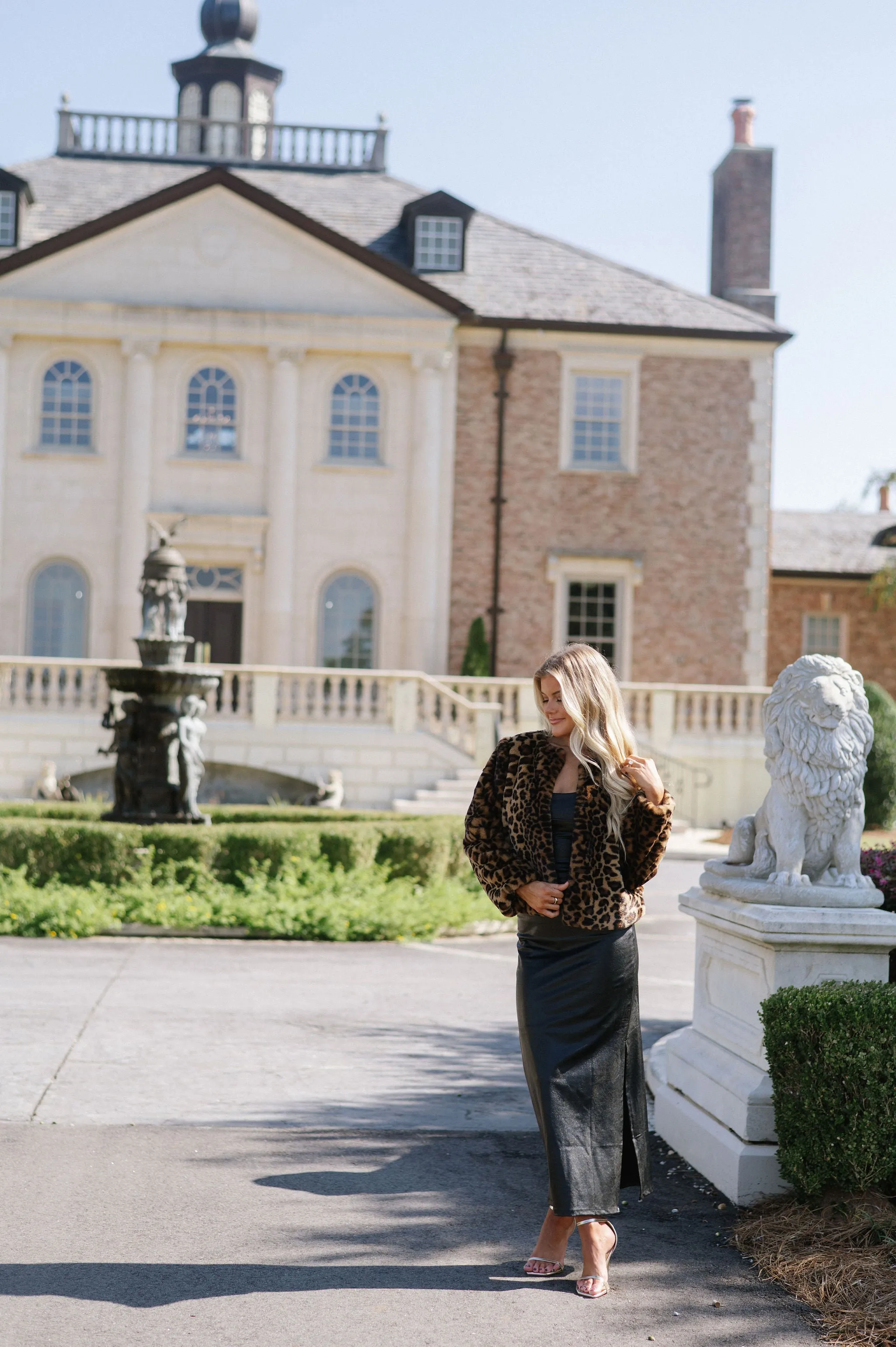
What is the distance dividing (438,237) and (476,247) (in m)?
1.23

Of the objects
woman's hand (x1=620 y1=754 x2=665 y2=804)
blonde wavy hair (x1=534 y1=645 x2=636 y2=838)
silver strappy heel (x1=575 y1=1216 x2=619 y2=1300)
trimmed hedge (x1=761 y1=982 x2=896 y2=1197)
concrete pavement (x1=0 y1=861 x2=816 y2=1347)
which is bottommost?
concrete pavement (x1=0 y1=861 x2=816 y2=1347)

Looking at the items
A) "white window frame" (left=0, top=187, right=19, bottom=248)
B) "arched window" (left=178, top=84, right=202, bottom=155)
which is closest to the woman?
"white window frame" (left=0, top=187, right=19, bottom=248)

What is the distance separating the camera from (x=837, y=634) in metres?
31.6

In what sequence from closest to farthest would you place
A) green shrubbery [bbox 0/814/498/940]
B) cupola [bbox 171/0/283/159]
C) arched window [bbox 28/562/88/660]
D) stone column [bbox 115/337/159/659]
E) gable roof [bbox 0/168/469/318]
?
green shrubbery [bbox 0/814/498/940] < gable roof [bbox 0/168/469/318] < stone column [bbox 115/337/159/659] < arched window [bbox 28/562/88/660] < cupola [bbox 171/0/283/159]

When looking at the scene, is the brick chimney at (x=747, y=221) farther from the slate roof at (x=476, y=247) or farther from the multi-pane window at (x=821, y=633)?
the multi-pane window at (x=821, y=633)

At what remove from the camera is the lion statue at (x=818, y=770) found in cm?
505

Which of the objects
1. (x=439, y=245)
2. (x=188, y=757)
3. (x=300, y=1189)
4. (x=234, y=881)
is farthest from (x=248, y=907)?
(x=439, y=245)

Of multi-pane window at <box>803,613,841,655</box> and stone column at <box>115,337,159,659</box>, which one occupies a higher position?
stone column at <box>115,337,159,659</box>

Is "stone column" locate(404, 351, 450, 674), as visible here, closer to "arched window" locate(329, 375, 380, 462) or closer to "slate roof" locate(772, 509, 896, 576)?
"arched window" locate(329, 375, 380, 462)

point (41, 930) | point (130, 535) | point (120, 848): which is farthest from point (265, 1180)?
point (130, 535)

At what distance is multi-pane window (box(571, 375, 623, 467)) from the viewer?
25984 mm

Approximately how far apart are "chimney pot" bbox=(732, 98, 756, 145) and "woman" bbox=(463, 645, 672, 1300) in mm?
26779

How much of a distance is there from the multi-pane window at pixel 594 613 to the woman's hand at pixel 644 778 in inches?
848

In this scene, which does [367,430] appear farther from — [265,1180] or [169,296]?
[265,1180]
